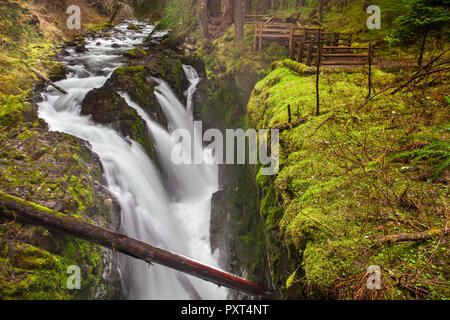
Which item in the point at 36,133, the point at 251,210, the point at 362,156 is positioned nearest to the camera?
the point at 362,156

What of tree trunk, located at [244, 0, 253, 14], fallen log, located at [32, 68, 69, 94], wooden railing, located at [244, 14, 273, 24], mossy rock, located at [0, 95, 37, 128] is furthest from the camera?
tree trunk, located at [244, 0, 253, 14]

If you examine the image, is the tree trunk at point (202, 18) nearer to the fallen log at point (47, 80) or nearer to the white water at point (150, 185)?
the white water at point (150, 185)

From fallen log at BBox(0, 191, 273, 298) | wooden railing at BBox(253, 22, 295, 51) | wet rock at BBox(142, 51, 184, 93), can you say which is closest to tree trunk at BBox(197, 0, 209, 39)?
wet rock at BBox(142, 51, 184, 93)

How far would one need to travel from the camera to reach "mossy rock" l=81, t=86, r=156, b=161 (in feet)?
27.6

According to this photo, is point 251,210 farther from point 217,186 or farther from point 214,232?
point 217,186

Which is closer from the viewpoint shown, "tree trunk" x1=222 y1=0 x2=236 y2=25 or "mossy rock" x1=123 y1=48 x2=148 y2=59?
"mossy rock" x1=123 y1=48 x2=148 y2=59

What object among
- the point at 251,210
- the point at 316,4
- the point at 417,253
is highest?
the point at 316,4

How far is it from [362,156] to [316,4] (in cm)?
2141

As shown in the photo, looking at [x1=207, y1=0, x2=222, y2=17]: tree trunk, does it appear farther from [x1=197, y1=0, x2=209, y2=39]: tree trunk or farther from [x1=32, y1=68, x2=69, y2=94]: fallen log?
[x1=32, y1=68, x2=69, y2=94]: fallen log

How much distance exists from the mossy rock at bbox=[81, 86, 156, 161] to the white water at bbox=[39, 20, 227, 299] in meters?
0.27

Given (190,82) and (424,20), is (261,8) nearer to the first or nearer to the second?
(190,82)

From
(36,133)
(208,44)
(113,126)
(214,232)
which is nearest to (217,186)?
(214,232)

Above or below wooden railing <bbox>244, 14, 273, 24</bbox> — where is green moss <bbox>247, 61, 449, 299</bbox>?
below

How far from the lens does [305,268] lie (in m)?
2.45
